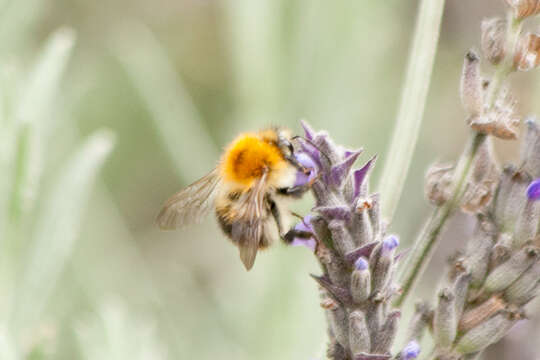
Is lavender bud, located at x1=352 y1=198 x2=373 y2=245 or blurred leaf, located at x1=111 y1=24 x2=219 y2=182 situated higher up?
blurred leaf, located at x1=111 y1=24 x2=219 y2=182

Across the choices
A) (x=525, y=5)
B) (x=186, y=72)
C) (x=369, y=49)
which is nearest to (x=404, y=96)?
(x=525, y=5)

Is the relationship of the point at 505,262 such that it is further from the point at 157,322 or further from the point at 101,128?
the point at 101,128

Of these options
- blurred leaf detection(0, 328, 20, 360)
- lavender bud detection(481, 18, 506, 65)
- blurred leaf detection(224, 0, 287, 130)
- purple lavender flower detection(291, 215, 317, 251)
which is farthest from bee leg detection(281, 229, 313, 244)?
blurred leaf detection(224, 0, 287, 130)

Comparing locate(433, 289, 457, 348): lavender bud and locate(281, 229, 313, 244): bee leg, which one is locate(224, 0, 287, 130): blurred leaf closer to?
locate(281, 229, 313, 244): bee leg

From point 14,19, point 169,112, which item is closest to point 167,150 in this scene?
point 169,112

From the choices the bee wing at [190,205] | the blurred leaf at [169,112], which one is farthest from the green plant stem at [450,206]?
the blurred leaf at [169,112]

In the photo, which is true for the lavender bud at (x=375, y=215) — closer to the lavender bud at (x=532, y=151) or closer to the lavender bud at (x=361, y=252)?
the lavender bud at (x=361, y=252)

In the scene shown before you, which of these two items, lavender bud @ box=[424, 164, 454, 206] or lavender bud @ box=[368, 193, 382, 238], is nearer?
lavender bud @ box=[368, 193, 382, 238]
